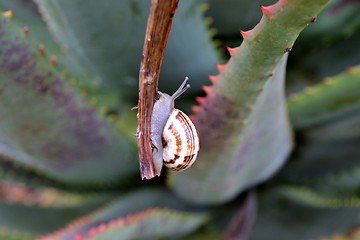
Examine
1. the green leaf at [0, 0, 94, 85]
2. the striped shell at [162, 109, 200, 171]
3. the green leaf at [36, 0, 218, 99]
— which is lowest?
the striped shell at [162, 109, 200, 171]

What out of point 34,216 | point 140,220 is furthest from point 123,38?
Result: point 34,216

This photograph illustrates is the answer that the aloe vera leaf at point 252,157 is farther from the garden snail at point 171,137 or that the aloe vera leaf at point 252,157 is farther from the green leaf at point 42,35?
the green leaf at point 42,35

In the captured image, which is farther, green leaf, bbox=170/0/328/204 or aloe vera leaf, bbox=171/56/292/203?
aloe vera leaf, bbox=171/56/292/203

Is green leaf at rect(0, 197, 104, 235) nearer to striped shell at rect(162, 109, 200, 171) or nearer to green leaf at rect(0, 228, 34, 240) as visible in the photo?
green leaf at rect(0, 228, 34, 240)

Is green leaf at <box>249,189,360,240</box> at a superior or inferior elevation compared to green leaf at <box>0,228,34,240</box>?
inferior

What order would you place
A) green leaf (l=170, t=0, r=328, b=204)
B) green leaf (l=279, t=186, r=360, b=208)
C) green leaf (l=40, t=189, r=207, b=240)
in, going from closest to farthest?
green leaf (l=170, t=0, r=328, b=204) → green leaf (l=40, t=189, r=207, b=240) → green leaf (l=279, t=186, r=360, b=208)

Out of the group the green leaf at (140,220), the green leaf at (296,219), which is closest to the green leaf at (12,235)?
the green leaf at (140,220)

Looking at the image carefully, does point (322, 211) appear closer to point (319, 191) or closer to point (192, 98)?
point (319, 191)

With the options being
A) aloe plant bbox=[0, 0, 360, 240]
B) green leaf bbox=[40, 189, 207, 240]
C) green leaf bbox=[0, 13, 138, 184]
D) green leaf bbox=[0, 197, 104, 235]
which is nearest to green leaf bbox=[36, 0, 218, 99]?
aloe plant bbox=[0, 0, 360, 240]
